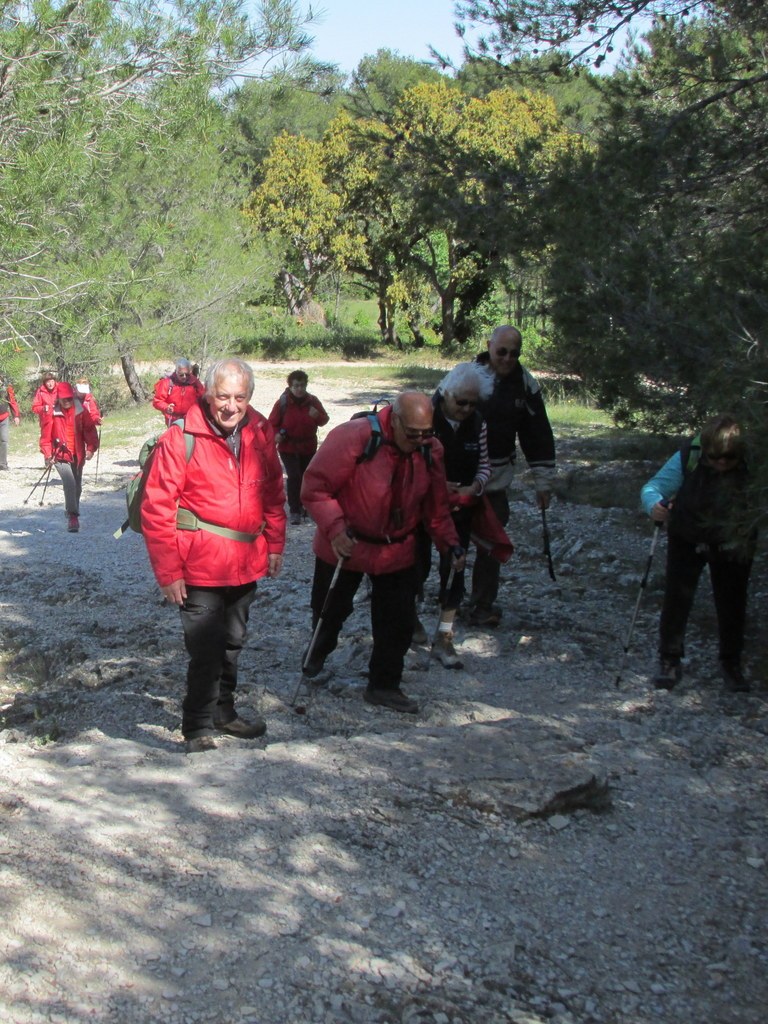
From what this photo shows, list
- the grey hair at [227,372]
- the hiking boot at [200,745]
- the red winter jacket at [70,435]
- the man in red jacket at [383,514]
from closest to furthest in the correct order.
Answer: the grey hair at [227,372], the hiking boot at [200,745], the man in red jacket at [383,514], the red winter jacket at [70,435]

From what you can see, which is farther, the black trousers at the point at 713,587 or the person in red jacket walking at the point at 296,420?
the person in red jacket walking at the point at 296,420

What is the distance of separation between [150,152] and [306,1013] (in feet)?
21.9

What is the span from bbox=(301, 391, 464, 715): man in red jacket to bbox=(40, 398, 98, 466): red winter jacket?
743cm

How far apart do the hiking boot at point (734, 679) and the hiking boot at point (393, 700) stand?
6.27 feet

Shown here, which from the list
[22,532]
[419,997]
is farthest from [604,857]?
[22,532]

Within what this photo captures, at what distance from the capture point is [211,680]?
5.51 metres

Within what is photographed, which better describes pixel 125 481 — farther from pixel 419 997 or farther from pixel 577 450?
pixel 419 997

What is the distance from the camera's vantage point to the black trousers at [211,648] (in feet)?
17.5

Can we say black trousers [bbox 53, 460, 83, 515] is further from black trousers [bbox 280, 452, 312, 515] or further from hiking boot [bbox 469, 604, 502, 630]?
hiking boot [bbox 469, 604, 502, 630]

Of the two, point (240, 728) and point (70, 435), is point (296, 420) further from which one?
point (240, 728)

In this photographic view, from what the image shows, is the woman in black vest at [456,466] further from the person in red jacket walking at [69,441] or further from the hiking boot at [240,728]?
the person in red jacket walking at [69,441]

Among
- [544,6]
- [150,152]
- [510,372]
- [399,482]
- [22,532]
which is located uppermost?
[544,6]

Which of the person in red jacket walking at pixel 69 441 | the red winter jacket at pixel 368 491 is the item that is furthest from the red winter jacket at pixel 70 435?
the red winter jacket at pixel 368 491

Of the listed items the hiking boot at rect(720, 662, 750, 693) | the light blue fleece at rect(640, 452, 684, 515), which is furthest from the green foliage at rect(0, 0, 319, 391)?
the hiking boot at rect(720, 662, 750, 693)
